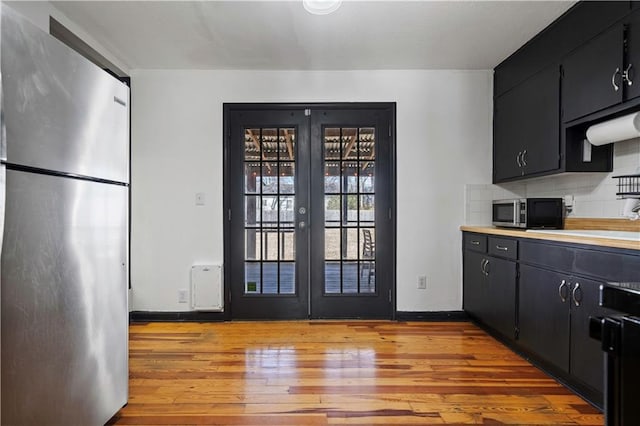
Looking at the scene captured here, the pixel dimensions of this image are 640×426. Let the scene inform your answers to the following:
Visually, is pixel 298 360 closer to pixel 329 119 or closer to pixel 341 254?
pixel 341 254

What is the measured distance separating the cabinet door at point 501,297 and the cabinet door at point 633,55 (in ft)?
4.16

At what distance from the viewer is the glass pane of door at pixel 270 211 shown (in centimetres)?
358

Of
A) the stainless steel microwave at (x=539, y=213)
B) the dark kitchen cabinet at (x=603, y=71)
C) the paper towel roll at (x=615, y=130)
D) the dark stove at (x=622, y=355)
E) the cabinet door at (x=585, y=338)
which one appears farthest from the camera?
→ the stainless steel microwave at (x=539, y=213)

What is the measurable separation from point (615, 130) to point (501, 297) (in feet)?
4.47

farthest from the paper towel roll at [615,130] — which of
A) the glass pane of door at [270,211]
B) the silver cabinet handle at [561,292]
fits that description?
the glass pane of door at [270,211]

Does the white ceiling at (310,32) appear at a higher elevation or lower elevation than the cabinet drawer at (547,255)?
higher

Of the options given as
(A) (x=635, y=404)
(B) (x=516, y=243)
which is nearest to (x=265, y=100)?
(B) (x=516, y=243)

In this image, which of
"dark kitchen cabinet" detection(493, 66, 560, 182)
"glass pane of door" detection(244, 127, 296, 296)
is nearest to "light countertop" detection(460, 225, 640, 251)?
"dark kitchen cabinet" detection(493, 66, 560, 182)

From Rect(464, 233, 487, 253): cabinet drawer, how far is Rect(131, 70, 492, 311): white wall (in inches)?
4.9

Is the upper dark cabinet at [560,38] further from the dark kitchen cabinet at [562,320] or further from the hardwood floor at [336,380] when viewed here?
the hardwood floor at [336,380]

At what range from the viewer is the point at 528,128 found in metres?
3.00

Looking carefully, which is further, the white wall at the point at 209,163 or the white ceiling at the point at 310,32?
the white wall at the point at 209,163

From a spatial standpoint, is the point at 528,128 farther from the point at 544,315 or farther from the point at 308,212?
the point at 308,212

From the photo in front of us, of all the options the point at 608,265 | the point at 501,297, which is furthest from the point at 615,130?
the point at 501,297
